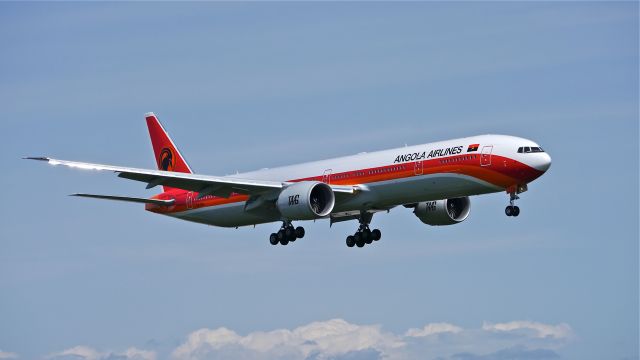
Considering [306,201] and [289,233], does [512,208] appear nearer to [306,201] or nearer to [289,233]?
[306,201]

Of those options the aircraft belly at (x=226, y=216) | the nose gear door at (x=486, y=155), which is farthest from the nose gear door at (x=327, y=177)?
the nose gear door at (x=486, y=155)

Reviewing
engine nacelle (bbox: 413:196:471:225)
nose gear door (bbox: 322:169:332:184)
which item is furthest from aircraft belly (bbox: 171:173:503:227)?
engine nacelle (bbox: 413:196:471:225)

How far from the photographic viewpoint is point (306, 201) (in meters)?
73.1

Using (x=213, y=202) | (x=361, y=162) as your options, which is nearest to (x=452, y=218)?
(x=361, y=162)

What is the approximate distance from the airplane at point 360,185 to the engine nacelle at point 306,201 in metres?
0.05

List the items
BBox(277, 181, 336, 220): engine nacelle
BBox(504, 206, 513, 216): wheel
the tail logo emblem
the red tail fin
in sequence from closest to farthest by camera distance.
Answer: BBox(504, 206, 513, 216): wheel < BBox(277, 181, 336, 220): engine nacelle < the red tail fin < the tail logo emblem

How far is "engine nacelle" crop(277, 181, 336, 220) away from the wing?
0.72 meters

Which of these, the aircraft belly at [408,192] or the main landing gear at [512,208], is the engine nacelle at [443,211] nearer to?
the aircraft belly at [408,192]

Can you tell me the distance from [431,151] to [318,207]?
725 cm

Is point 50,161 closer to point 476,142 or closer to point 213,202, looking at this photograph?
point 213,202

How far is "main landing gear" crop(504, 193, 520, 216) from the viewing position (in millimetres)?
69625

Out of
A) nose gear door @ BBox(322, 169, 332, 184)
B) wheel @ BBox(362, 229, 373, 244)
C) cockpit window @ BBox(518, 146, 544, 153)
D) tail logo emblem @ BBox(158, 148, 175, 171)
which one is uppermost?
tail logo emblem @ BBox(158, 148, 175, 171)

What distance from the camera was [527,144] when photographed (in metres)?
69.7

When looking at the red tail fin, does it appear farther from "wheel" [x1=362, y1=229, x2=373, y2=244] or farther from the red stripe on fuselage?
"wheel" [x1=362, y1=229, x2=373, y2=244]
